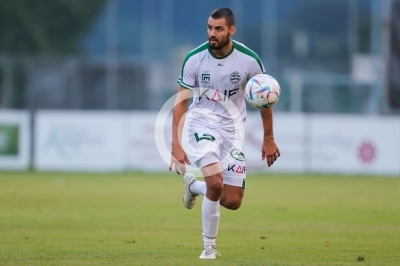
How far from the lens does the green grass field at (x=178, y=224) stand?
377 inches

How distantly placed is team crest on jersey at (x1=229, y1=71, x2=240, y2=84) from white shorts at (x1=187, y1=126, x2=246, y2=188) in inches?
22.8

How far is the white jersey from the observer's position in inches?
382

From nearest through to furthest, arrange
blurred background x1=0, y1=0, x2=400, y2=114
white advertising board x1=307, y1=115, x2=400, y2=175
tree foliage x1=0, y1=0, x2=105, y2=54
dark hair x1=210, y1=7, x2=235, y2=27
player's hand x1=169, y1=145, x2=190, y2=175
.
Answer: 1. player's hand x1=169, y1=145, x2=190, y2=175
2. dark hair x1=210, y1=7, x2=235, y2=27
3. white advertising board x1=307, y1=115, x2=400, y2=175
4. blurred background x1=0, y1=0, x2=400, y2=114
5. tree foliage x1=0, y1=0, x2=105, y2=54

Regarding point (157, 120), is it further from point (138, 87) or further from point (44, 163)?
point (138, 87)

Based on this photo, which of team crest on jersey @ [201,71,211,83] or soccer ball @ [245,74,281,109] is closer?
soccer ball @ [245,74,281,109]

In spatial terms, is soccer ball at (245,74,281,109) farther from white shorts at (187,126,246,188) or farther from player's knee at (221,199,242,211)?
player's knee at (221,199,242,211)

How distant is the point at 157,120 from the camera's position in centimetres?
2547

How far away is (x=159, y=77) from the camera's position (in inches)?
1362

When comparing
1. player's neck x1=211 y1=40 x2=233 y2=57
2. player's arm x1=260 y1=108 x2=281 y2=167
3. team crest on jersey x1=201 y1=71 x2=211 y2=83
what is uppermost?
player's neck x1=211 y1=40 x2=233 y2=57

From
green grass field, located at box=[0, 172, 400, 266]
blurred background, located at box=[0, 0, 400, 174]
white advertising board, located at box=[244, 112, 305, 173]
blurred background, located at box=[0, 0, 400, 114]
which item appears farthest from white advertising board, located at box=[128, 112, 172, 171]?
blurred background, located at box=[0, 0, 400, 114]

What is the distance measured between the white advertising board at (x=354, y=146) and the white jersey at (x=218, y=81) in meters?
16.3

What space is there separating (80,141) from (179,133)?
1634 cm

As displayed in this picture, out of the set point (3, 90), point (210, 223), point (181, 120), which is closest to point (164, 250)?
point (210, 223)

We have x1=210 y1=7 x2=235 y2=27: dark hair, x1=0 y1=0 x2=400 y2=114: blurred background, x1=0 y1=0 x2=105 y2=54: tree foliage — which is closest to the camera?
x1=210 y1=7 x2=235 y2=27: dark hair
